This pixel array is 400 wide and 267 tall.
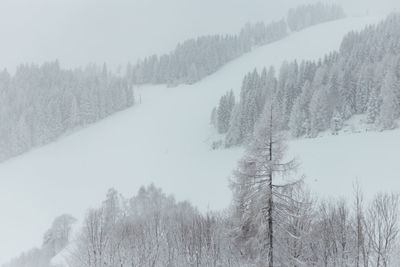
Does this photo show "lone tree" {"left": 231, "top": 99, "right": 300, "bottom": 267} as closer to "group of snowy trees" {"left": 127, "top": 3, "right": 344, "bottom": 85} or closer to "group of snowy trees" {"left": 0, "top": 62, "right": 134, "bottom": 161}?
"group of snowy trees" {"left": 0, "top": 62, "right": 134, "bottom": 161}

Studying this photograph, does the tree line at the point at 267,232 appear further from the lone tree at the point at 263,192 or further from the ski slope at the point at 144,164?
the ski slope at the point at 144,164

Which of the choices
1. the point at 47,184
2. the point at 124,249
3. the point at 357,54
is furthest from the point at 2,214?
the point at 357,54

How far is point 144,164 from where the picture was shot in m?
88.6

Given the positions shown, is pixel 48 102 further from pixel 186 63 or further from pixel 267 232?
pixel 267 232

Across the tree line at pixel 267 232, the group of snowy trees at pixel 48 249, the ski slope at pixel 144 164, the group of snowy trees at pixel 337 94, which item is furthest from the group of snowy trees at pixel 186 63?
the tree line at pixel 267 232

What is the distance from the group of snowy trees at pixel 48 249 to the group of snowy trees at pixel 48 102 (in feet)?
198

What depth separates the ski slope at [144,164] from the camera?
6075 centimetres

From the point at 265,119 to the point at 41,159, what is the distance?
98.2m

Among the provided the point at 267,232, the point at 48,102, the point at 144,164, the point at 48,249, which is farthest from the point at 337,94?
the point at 48,102

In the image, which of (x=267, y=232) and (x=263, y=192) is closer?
(x=263, y=192)

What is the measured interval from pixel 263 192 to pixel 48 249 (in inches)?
1918

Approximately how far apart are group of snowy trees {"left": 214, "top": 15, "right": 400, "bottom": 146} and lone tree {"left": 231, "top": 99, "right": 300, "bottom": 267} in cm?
4955

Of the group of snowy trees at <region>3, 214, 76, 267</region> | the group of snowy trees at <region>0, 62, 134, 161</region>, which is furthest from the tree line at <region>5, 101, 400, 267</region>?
the group of snowy trees at <region>0, 62, 134, 161</region>

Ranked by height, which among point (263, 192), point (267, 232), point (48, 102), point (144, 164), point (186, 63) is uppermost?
point (186, 63)
